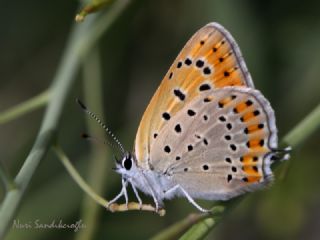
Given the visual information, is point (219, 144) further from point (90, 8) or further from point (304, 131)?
point (90, 8)

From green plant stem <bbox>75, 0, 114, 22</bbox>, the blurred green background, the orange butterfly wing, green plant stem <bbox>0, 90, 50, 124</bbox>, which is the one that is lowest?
the blurred green background

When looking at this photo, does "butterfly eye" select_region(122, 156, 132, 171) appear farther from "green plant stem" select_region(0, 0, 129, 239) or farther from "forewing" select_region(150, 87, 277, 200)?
"green plant stem" select_region(0, 0, 129, 239)

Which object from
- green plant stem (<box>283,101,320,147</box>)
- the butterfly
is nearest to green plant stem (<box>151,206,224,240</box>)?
the butterfly

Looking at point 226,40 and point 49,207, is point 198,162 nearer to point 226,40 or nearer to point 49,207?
point 226,40

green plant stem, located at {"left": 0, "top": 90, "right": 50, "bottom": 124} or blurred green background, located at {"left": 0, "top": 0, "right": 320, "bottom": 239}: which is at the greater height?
green plant stem, located at {"left": 0, "top": 90, "right": 50, "bottom": 124}

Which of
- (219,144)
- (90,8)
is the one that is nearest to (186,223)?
(219,144)

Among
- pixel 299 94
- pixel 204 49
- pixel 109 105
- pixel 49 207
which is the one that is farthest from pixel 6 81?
pixel 204 49

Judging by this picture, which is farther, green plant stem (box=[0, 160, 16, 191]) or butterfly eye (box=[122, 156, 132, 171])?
butterfly eye (box=[122, 156, 132, 171])
